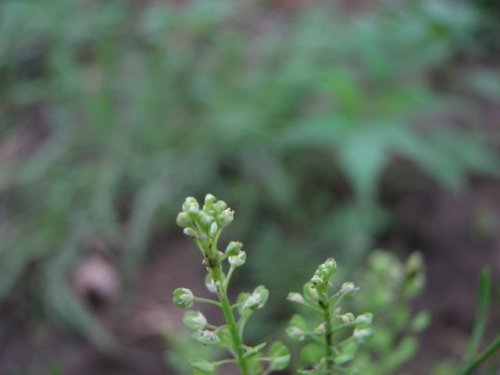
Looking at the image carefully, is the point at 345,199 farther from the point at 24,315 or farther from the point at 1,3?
the point at 1,3

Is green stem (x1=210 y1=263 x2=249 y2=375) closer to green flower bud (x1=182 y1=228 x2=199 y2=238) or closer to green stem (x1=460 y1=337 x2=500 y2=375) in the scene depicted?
green flower bud (x1=182 y1=228 x2=199 y2=238)

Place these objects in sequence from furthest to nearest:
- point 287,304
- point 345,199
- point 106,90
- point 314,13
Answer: point 314,13
point 106,90
point 345,199
point 287,304

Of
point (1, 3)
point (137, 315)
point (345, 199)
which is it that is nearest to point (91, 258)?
point (137, 315)

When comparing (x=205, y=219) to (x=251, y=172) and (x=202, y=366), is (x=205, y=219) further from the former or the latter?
(x=251, y=172)

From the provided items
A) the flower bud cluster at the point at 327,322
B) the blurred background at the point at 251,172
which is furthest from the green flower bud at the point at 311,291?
the blurred background at the point at 251,172

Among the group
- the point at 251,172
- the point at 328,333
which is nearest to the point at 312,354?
the point at 328,333
